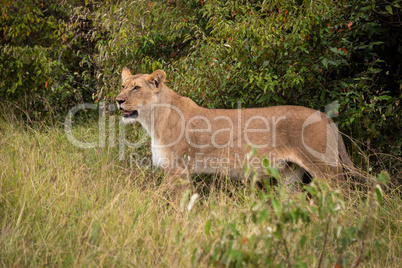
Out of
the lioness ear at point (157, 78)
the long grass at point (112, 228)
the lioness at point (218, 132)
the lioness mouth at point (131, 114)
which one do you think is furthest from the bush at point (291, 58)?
the long grass at point (112, 228)

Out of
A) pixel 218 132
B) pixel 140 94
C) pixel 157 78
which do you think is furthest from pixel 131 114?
pixel 218 132

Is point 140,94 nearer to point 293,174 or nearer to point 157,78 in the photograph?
point 157,78

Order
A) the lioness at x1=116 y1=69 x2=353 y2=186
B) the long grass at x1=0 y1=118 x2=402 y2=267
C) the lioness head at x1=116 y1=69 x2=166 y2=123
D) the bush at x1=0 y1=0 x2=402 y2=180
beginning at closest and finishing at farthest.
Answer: the long grass at x1=0 y1=118 x2=402 y2=267 → the lioness at x1=116 y1=69 x2=353 y2=186 → the bush at x1=0 y1=0 x2=402 y2=180 → the lioness head at x1=116 y1=69 x2=166 y2=123

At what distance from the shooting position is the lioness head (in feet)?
16.3

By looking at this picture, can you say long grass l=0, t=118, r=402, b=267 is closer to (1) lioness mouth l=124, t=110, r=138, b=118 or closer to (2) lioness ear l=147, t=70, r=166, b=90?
(1) lioness mouth l=124, t=110, r=138, b=118

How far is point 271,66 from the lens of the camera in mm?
5156

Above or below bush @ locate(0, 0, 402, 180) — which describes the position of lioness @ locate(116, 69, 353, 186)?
below

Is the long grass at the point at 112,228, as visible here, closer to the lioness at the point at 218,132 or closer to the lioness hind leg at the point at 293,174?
the lioness at the point at 218,132

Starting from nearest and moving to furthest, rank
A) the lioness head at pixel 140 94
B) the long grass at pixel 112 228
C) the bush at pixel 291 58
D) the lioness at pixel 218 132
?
the long grass at pixel 112 228 → the lioness at pixel 218 132 → the bush at pixel 291 58 → the lioness head at pixel 140 94

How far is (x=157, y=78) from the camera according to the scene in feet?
16.5

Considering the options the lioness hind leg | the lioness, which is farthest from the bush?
the lioness hind leg

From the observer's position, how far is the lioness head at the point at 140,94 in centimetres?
495

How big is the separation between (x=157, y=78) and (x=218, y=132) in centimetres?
97

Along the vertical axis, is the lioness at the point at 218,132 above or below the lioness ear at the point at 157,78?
below
